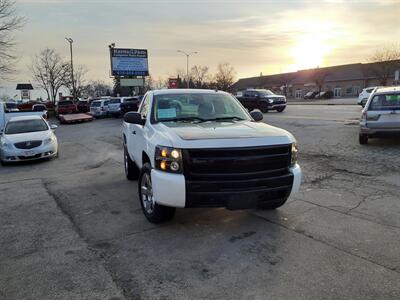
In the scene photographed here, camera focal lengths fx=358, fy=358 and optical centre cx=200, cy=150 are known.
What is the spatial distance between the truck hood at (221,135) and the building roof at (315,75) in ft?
217

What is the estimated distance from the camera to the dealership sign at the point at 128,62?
52.6 meters

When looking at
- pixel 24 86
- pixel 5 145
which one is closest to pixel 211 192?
pixel 5 145

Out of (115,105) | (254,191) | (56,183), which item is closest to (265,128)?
A: (254,191)

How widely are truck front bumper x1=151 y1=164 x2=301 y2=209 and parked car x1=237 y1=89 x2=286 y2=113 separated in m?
22.8

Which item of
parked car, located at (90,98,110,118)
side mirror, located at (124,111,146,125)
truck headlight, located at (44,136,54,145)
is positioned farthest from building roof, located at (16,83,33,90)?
side mirror, located at (124,111,146,125)

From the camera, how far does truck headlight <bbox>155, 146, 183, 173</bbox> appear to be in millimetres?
4297

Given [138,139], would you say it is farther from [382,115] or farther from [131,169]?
[382,115]

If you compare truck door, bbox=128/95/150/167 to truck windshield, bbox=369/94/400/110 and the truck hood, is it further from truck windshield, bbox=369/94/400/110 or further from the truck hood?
truck windshield, bbox=369/94/400/110

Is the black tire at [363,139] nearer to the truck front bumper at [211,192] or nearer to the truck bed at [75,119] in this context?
the truck front bumper at [211,192]

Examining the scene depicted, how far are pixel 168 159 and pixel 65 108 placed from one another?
119 ft

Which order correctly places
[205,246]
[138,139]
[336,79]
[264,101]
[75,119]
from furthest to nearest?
[336,79] → [75,119] → [264,101] → [138,139] → [205,246]

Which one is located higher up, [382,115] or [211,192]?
[382,115]

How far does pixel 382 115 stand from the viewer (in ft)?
33.2

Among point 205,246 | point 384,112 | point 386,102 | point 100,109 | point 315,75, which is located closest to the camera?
point 205,246
